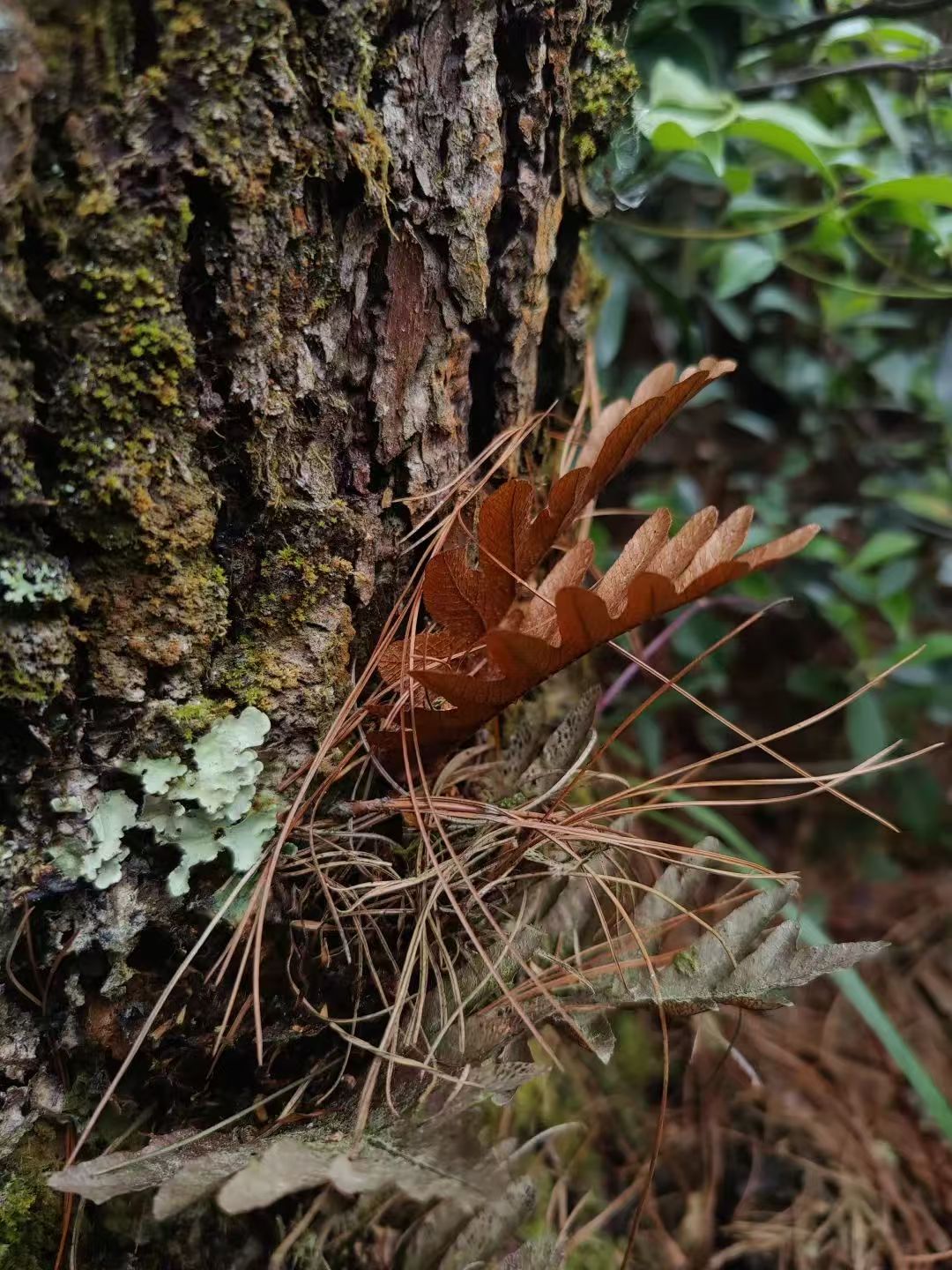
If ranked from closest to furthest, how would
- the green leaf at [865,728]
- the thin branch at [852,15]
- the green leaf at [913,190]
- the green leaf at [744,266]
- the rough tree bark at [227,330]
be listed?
the rough tree bark at [227,330] → the green leaf at [913,190] → the thin branch at [852,15] → the green leaf at [744,266] → the green leaf at [865,728]

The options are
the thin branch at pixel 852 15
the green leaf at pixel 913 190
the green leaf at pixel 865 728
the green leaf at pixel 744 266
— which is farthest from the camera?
the green leaf at pixel 865 728

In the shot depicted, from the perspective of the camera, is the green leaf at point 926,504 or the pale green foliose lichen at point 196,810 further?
the green leaf at point 926,504

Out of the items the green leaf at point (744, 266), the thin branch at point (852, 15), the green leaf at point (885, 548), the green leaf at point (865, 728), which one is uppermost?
the thin branch at point (852, 15)

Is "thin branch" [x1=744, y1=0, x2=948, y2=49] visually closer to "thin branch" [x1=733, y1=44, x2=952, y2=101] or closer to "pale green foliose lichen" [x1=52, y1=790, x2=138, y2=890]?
"thin branch" [x1=733, y1=44, x2=952, y2=101]

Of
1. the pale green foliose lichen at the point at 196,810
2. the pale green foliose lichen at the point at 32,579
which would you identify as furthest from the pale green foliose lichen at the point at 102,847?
the pale green foliose lichen at the point at 32,579

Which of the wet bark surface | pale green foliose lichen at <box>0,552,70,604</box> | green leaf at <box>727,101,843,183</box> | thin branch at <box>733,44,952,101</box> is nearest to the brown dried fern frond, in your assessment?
the wet bark surface

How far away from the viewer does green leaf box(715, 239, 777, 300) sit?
1.21 metres

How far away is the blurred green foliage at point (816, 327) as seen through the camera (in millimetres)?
1137

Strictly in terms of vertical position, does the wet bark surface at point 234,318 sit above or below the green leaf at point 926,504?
above

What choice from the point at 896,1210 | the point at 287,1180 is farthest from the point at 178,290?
the point at 896,1210

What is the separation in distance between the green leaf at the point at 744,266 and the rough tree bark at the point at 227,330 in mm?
585

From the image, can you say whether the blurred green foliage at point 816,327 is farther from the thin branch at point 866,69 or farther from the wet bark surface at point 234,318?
the wet bark surface at point 234,318

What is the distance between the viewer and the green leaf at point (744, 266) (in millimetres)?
1213

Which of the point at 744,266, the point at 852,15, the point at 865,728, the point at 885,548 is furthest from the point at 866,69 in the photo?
the point at 865,728
